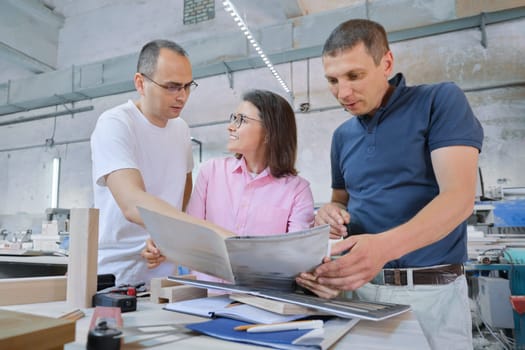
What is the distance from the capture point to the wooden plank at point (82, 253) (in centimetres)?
81

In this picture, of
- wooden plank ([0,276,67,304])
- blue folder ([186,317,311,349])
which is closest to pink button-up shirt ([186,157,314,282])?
wooden plank ([0,276,67,304])

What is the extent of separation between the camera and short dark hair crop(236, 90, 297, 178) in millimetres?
1499

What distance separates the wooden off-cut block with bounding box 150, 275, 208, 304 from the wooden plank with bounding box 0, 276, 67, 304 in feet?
0.70

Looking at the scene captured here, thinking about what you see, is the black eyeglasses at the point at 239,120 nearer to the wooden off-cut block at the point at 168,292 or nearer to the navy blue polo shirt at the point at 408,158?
the navy blue polo shirt at the point at 408,158

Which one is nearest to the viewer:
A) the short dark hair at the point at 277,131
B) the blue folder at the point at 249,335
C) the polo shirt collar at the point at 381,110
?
the blue folder at the point at 249,335

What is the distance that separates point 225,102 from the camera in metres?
5.64

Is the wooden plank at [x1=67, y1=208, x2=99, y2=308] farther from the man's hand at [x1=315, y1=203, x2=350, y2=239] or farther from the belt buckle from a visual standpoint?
the belt buckle

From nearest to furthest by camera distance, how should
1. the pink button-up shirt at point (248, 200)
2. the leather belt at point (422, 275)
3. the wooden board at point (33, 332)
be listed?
the wooden board at point (33, 332)
the leather belt at point (422, 275)
the pink button-up shirt at point (248, 200)

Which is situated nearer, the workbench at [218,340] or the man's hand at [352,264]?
the workbench at [218,340]

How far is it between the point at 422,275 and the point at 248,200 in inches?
25.9

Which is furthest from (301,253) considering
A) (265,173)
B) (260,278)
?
(265,173)

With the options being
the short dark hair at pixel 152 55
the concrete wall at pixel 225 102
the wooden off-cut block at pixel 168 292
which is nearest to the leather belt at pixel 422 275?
the wooden off-cut block at pixel 168 292

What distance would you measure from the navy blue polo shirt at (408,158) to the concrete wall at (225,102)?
3.41 metres

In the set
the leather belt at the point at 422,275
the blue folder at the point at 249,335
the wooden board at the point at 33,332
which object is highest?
the wooden board at the point at 33,332
